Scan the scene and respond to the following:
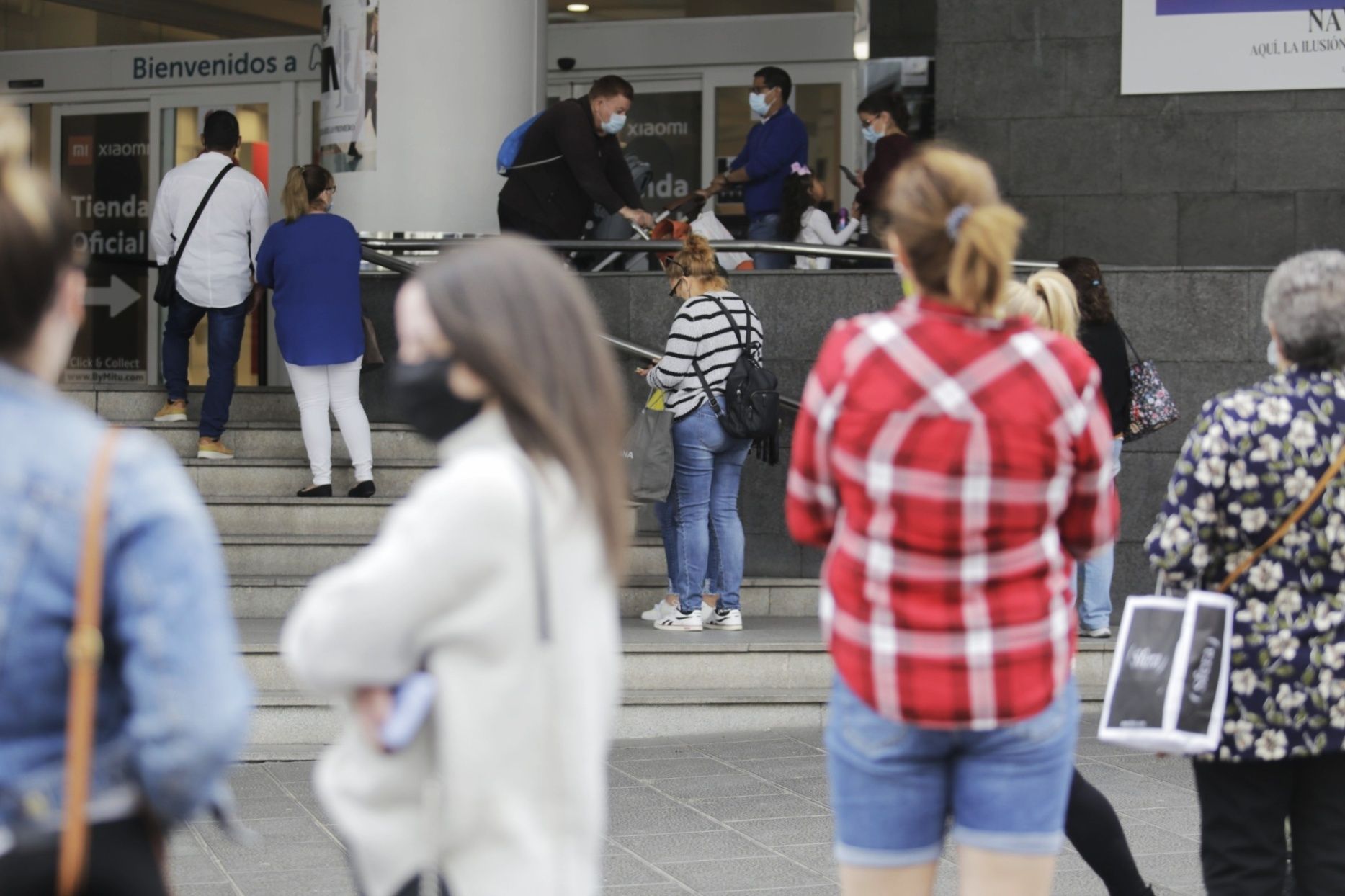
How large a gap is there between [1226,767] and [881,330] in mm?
1378

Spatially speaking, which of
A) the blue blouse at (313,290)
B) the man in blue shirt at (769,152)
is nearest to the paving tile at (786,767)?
the blue blouse at (313,290)

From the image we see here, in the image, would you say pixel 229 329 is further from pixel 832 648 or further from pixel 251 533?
pixel 832 648

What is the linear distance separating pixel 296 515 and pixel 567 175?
2652mm

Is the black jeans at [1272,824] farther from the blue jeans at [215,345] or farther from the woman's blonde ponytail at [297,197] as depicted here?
the blue jeans at [215,345]

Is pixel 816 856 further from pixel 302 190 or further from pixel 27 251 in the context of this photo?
pixel 302 190

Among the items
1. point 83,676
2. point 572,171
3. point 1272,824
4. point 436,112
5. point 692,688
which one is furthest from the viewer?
point 436,112

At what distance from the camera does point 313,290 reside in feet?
30.4

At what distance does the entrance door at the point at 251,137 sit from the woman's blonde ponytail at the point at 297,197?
615 cm

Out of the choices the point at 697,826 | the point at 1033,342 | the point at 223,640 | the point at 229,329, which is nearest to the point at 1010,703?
the point at 1033,342

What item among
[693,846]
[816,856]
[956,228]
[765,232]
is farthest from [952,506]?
[765,232]

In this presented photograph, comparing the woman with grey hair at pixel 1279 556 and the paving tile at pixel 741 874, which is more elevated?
the woman with grey hair at pixel 1279 556

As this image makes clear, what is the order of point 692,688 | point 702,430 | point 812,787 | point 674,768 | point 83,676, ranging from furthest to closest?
1. point 702,430
2. point 692,688
3. point 674,768
4. point 812,787
5. point 83,676

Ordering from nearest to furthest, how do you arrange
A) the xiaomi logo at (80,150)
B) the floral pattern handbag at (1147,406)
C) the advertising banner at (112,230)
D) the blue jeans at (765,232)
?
the floral pattern handbag at (1147,406) < the blue jeans at (765,232) < the advertising banner at (112,230) < the xiaomi logo at (80,150)

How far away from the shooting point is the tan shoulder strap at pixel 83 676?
202cm
